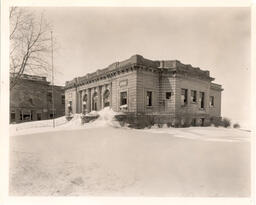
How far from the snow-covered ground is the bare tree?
168 cm

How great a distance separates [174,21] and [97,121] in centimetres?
478

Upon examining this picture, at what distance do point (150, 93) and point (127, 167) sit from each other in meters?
4.09

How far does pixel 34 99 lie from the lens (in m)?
5.59

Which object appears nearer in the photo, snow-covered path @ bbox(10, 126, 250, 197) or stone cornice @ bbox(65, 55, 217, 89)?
snow-covered path @ bbox(10, 126, 250, 197)

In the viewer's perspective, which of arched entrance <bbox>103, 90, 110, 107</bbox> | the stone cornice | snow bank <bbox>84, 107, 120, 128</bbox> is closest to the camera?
the stone cornice

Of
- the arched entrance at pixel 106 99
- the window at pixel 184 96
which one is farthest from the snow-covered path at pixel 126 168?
the arched entrance at pixel 106 99

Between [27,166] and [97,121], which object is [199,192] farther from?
[97,121]

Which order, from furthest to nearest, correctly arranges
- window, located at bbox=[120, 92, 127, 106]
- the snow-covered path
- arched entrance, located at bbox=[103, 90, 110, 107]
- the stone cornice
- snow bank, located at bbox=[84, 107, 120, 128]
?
1. arched entrance, located at bbox=[103, 90, 110, 107]
2. window, located at bbox=[120, 92, 127, 106]
3. snow bank, located at bbox=[84, 107, 120, 128]
4. the stone cornice
5. the snow-covered path

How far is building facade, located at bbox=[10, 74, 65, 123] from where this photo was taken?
4.10 metres

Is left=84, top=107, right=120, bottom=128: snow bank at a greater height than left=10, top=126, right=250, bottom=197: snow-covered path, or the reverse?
left=84, top=107, right=120, bottom=128: snow bank

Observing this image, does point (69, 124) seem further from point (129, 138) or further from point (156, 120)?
point (156, 120)

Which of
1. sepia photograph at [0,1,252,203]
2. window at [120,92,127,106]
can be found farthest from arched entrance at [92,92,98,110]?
sepia photograph at [0,1,252,203]

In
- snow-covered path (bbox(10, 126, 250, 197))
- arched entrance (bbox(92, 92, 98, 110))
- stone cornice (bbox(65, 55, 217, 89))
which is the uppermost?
stone cornice (bbox(65, 55, 217, 89))

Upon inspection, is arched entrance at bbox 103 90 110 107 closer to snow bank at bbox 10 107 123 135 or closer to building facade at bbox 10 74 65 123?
snow bank at bbox 10 107 123 135
